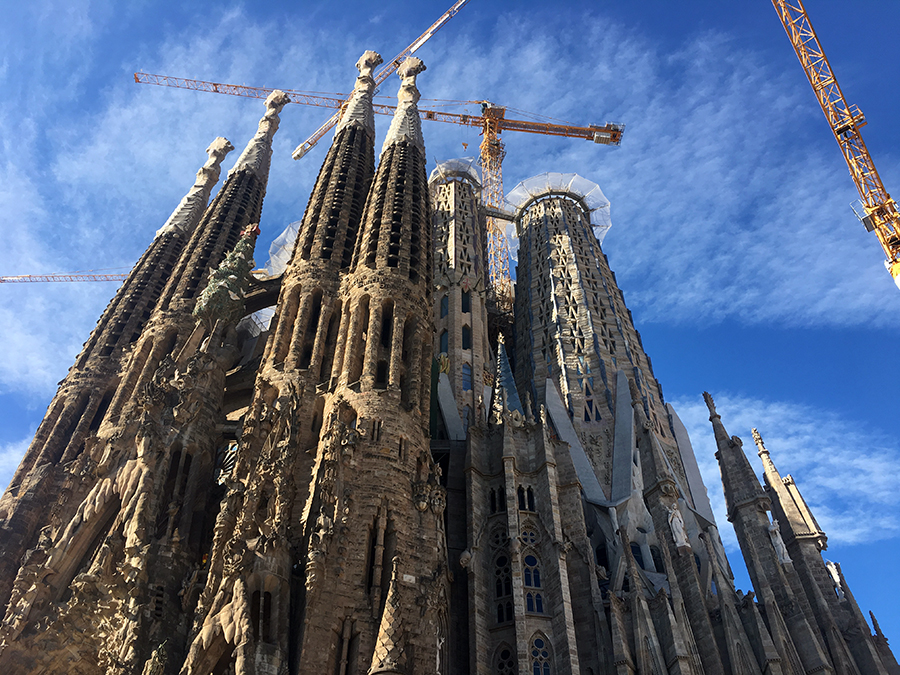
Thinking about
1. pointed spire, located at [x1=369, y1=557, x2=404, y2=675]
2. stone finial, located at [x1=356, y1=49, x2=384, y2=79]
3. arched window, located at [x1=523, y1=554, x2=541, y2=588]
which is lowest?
pointed spire, located at [x1=369, y1=557, x2=404, y2=675]

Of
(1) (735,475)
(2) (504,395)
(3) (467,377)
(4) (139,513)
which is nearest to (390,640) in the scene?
(4) (139,513)

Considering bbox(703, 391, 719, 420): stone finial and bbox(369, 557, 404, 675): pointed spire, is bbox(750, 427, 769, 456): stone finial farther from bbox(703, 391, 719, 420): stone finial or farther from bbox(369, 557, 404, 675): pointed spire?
bbox(369, 557, 404, 675): pointed spire

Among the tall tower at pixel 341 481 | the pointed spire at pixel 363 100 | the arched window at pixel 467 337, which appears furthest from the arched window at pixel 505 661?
the pointed spire at pixel 363 100

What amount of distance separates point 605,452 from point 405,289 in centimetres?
1156

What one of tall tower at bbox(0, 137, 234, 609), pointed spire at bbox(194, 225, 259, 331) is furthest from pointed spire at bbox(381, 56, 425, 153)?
tall tower at bbox(0, 137, 234, 609)

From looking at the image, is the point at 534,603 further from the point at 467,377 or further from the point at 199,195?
the point at 199,195

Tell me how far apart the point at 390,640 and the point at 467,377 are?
22172 mm

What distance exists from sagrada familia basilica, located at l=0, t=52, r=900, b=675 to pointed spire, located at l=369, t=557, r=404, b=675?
3.0 inches

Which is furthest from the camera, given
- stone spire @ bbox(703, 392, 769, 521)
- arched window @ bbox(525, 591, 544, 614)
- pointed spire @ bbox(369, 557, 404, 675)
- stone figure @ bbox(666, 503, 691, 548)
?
stone spire @ bbox(703, 392, 769, 521)

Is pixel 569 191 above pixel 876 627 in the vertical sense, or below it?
above

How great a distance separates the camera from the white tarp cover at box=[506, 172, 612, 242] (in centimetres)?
5488

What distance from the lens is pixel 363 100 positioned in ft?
166

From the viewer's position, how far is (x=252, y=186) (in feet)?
169

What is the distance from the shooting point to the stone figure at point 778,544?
32406 mm
